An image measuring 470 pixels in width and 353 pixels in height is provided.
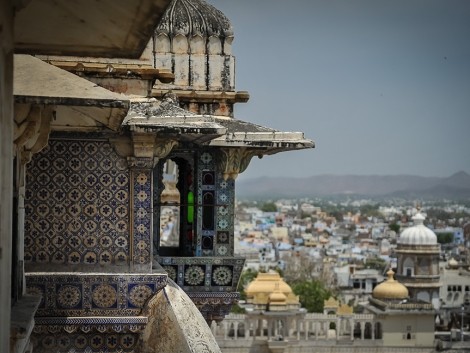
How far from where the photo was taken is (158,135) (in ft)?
25.7

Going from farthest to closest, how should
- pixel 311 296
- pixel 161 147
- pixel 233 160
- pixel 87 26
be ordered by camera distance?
pixel 311 296
pixel 233 160
pixel 161 147
pixel 87 26

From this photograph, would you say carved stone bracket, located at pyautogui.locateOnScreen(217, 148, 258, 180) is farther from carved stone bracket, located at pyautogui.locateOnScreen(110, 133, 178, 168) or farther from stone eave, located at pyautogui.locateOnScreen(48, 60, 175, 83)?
carved stone bracket, located at pyautogui.locateOnScreen(110, 133, 178, 168)

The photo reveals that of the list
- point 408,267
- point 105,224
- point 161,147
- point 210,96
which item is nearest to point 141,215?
point 105,224

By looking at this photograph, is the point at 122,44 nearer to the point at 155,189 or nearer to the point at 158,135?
the point at 158,135

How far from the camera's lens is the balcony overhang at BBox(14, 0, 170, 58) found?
14.5ft

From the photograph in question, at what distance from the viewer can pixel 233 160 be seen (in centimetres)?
1016

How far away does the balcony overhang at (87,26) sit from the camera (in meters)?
4.43

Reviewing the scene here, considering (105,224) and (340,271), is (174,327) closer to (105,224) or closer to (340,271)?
(105,224)

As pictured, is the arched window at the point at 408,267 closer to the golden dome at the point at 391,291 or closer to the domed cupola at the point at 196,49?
the golden dome at the point at 391,291

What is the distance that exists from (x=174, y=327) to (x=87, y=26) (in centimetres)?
303

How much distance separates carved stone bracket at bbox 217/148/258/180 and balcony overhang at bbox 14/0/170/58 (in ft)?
15.9

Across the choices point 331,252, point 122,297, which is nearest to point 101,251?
point 122,297

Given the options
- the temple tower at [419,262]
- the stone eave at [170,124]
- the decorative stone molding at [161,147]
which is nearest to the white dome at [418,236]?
the temple tower at [419,262]

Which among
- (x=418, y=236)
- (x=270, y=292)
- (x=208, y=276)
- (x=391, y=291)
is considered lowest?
(x=391, y=291)
